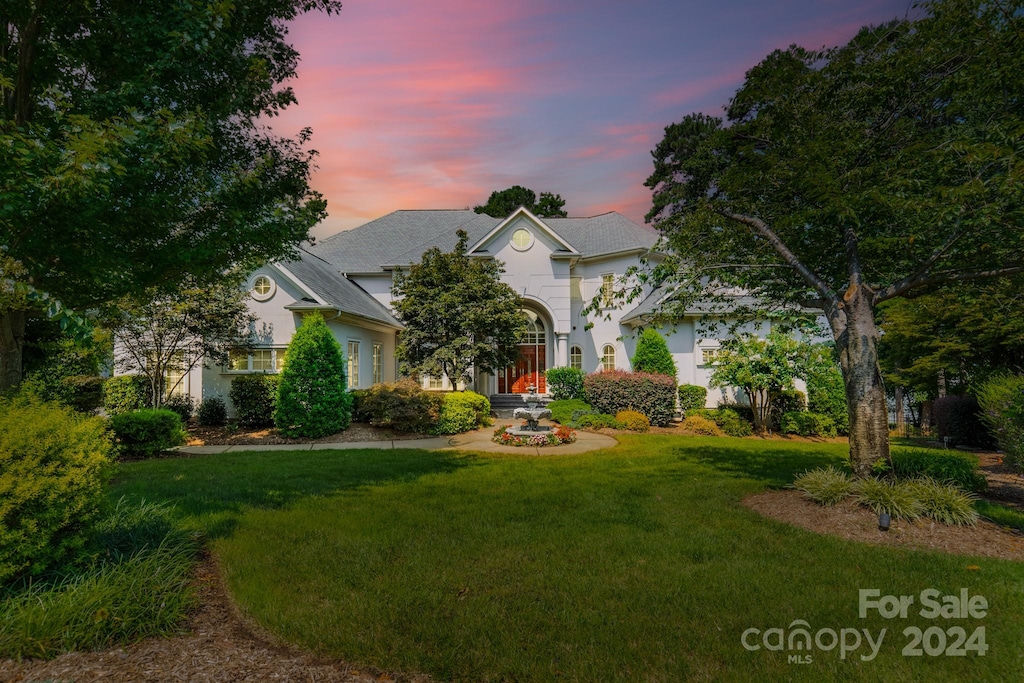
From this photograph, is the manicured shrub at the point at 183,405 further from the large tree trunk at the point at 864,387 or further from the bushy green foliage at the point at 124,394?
the large tree trunk at the point at 864,387

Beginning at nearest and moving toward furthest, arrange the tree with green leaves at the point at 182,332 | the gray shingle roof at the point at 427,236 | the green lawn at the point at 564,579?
the green lawn at the point at 564,579 < the tree with green leaves at the point at 182,332 < the gray shingle roof at the point at 427,236

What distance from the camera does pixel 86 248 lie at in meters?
5.59

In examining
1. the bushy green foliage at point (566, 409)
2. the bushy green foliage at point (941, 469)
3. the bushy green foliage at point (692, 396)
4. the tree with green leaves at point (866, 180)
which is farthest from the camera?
the bushy green foliage at point (692, 396)

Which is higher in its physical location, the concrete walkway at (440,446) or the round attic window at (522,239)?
the round attic window at (522,239)

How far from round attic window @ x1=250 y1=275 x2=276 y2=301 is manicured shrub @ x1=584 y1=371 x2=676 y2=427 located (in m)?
11.4

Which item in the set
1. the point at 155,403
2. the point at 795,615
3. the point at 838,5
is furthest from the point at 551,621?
the point at 155,403

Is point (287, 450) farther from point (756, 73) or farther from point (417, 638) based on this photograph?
point (756, 73)

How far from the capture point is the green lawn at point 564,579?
3344 millimetres

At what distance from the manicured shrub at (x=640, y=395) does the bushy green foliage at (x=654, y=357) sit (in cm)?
130

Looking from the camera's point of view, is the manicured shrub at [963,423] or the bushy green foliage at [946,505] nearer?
the bushy green foliage at [946,505]

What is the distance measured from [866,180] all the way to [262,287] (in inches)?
634

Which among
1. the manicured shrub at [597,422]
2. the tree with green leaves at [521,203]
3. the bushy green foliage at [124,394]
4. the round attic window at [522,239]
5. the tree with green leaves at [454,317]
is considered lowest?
the manicured shrub at [597,422]

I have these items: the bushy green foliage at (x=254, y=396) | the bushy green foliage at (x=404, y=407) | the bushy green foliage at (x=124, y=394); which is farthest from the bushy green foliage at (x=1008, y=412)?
the bushy green foliage at (x=124, y=394)

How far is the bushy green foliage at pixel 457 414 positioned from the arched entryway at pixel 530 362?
6735 millimetres
